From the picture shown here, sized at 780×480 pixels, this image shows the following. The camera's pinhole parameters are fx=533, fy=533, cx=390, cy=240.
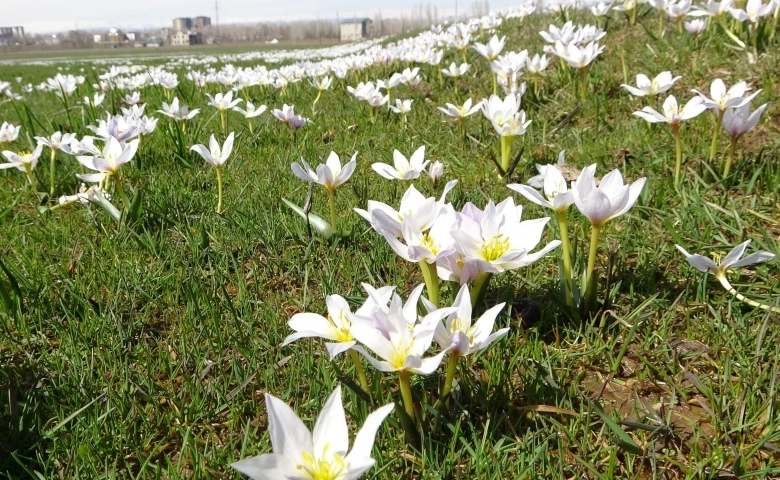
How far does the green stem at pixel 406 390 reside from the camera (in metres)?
1.18

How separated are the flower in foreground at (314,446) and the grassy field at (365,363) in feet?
0.78

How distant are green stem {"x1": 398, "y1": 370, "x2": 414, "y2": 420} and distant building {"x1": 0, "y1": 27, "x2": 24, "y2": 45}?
175150 millimetres

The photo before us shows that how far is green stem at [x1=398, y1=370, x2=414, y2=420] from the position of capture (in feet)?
3.86

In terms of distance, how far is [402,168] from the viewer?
237 cm

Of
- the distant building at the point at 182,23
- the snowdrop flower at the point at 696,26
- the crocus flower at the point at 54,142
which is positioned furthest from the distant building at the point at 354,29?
the crocus flower at the point at 54,142

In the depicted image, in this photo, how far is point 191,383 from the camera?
1.53m

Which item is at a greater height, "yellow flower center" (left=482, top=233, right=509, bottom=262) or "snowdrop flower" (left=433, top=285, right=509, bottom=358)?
"yellow flower center" (left=482, top=233, right=509, bottom=262)

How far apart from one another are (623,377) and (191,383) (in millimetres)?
1272

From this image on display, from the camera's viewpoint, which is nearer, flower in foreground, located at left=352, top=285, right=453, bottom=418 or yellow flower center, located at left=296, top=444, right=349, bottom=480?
yellow flower center, located at left=296, top=444, right=349, bottom=480

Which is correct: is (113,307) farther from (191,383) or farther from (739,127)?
(739,127)

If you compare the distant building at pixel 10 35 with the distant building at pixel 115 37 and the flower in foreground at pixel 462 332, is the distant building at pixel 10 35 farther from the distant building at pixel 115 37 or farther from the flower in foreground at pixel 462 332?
the flower in foreground at pixel 462 332

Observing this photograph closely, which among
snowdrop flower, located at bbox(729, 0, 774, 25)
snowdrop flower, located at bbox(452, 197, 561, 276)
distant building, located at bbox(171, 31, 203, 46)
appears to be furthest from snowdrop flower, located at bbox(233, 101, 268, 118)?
distant building, located at bbox(171, 31, 203, 46)

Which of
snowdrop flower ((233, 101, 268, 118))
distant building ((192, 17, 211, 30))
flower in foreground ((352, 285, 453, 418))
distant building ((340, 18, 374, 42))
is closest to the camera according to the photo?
flower in foreground ((352, 285, 453, 418))

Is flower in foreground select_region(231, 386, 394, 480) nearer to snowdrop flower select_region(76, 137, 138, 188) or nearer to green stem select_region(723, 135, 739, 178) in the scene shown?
snowdrop flower select_region(76, 137, 138, 188)
